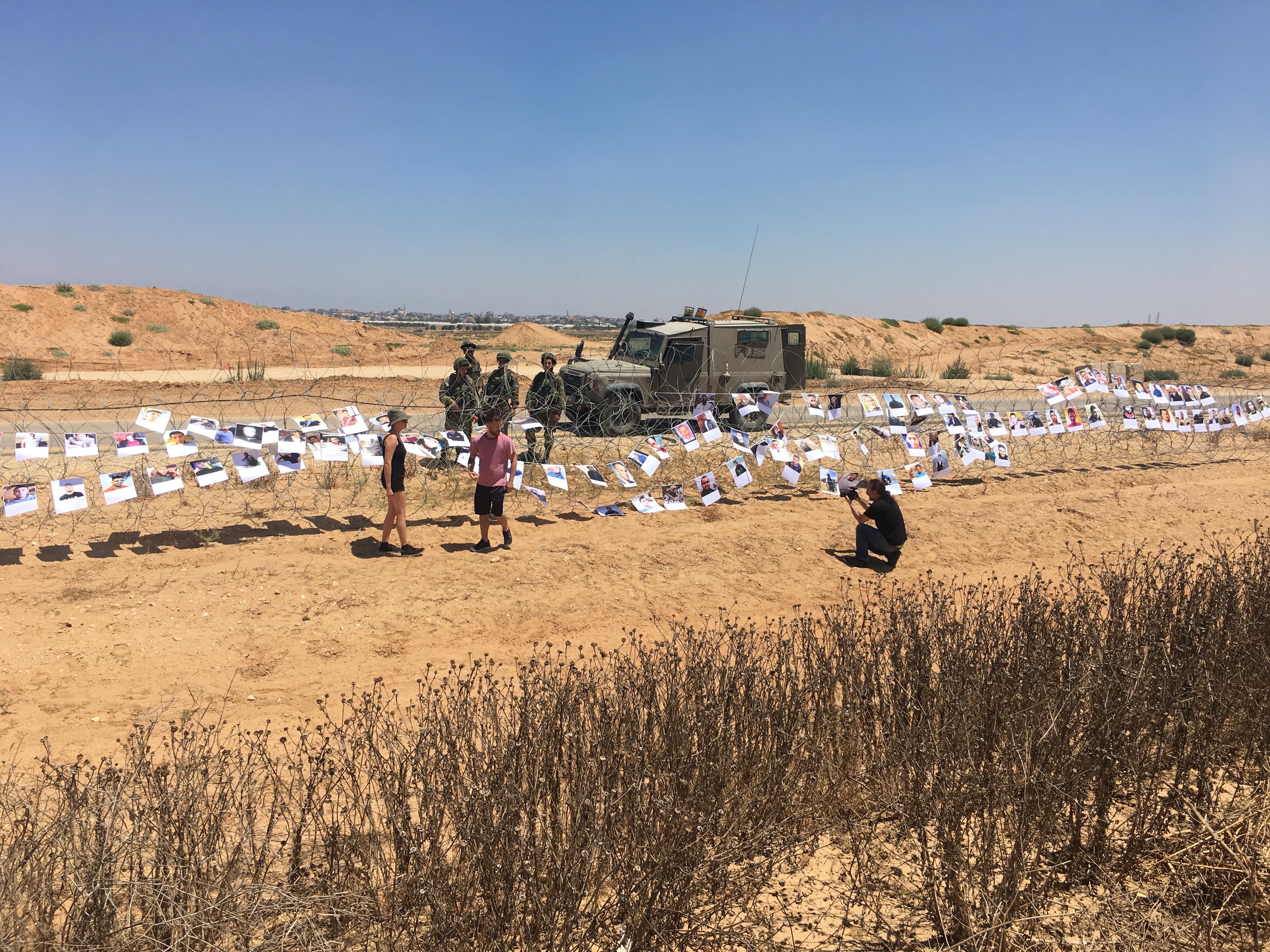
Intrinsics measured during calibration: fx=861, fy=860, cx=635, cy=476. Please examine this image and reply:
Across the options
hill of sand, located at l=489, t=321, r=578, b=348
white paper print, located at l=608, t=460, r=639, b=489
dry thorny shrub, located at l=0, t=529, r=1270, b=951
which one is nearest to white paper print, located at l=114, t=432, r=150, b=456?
dry thorny shrub, located at l=0, t=529, r=1270, b=951

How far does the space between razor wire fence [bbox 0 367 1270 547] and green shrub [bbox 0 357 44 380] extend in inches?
149

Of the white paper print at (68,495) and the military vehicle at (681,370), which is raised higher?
the military vehicle at (681,370)

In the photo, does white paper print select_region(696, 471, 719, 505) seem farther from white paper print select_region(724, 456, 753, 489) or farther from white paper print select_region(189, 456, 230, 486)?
white paper print select_region(189, 456, 230, 486)

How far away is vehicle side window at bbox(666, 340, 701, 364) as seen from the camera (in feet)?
49.2

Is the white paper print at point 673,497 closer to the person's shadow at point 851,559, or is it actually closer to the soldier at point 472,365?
the person's shadow at point 851,559

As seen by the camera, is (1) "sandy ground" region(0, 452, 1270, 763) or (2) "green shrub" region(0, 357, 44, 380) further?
(2) "green shrub" region(0, 357, 44, 380)

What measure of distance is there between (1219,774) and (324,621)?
6.11 m

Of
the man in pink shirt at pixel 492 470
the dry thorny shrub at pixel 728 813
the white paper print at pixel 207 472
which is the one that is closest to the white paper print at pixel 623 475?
the man in pink shirt at pixel 492 470

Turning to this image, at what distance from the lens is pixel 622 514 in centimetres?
1009

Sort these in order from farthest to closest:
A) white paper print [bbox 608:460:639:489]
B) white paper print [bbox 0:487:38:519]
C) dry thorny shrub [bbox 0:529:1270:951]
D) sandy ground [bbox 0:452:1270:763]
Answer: white paper print [bbox 608:460:639:489] < white paper print [bbox 0:487:38:519] < sandy ground [bbox 0:452:1270:763] < dry thorny shrub [bbox 0:529:1270:951]

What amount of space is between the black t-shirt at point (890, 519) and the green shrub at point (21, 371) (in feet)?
73.1

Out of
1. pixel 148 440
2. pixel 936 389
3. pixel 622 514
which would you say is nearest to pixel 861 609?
pixel 622 514

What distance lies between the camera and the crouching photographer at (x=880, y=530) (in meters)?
8.74

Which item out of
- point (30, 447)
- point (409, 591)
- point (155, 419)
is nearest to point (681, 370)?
point (409, 591)
